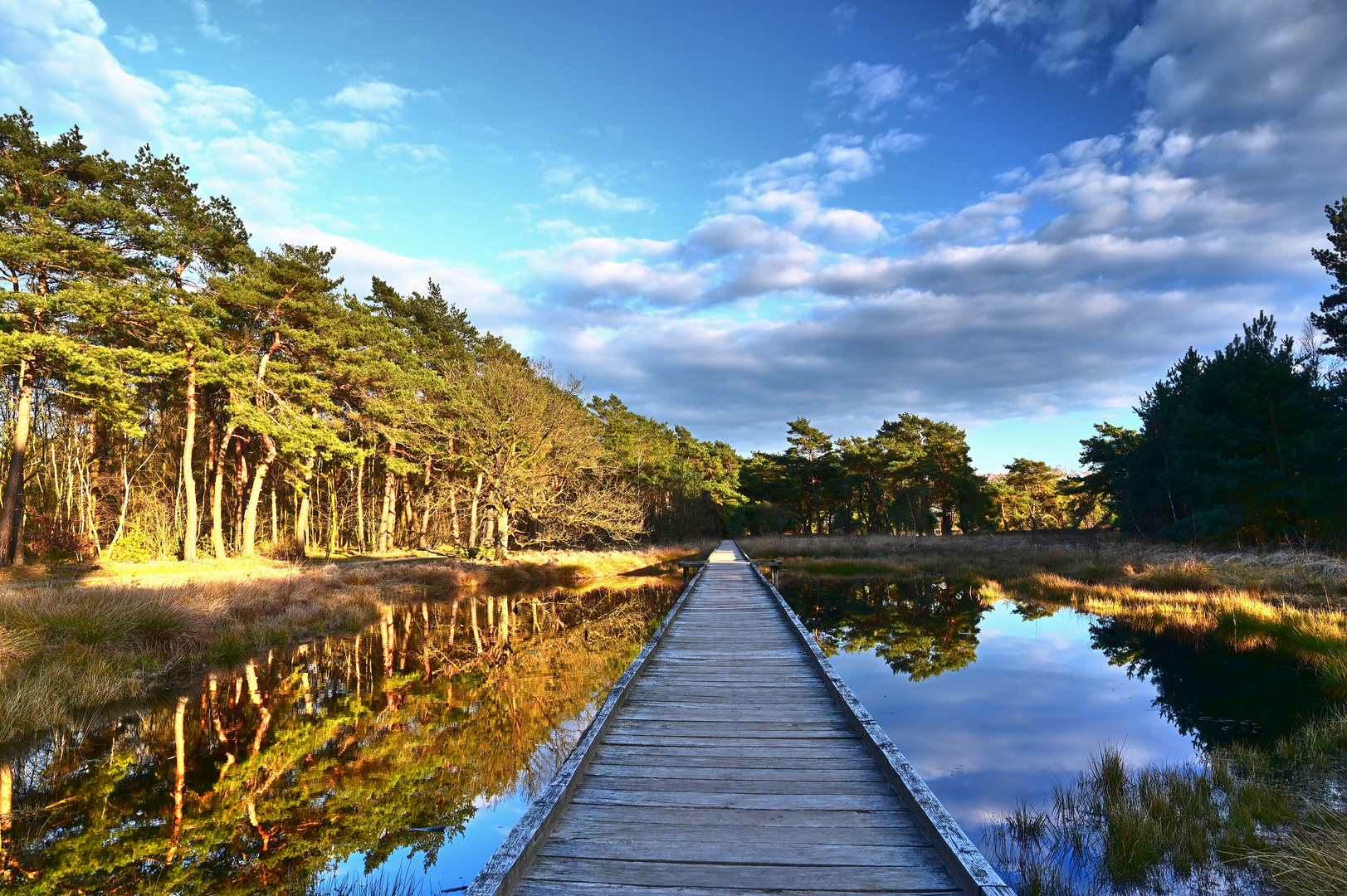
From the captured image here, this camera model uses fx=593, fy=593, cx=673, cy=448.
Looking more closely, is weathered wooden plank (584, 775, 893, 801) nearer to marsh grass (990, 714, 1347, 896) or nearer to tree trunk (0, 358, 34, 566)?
marsh grass (990, 714, 1347, 896)

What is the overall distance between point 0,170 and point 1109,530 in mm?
47362

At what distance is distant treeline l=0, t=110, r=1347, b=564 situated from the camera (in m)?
→ 17.0

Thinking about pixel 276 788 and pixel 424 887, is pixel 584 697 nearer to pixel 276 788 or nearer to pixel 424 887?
pixel 276 788

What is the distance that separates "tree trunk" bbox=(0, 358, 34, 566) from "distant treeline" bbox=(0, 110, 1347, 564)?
0.09 meters

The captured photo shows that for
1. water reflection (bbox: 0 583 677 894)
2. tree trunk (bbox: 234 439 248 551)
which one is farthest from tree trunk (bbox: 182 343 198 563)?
water reflection (bbox: 0 583 677 894)

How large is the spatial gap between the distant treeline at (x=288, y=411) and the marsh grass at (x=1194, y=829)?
16121 millimetres

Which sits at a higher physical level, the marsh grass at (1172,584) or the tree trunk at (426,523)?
the tree trunk at (426,523)

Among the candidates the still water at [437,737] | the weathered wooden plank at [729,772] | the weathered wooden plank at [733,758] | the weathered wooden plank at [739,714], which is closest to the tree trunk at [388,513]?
the still water at [437,737]

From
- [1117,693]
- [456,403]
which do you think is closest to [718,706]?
[1117,693]

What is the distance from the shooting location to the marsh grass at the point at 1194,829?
4.10 m

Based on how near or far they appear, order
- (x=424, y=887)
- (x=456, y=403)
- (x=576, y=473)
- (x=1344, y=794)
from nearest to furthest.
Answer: (x=424, y=887) → (x=1344, y=794) → (x=456, y=403) → (x=576, y=473)

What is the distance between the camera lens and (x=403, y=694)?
9.16 metres

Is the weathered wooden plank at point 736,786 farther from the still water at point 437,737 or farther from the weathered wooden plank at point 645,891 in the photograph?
the still water at point 437,737

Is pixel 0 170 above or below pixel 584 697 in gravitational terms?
above
